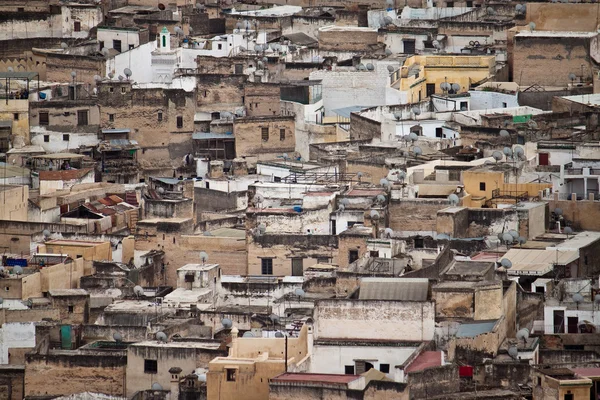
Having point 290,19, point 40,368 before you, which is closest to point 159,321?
point 40,368

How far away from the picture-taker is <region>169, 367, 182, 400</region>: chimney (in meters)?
53.6

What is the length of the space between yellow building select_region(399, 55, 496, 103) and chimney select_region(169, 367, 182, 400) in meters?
28.2

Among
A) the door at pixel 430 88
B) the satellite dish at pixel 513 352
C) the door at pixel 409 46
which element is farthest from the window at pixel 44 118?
the satellite dish at pixel 513 352

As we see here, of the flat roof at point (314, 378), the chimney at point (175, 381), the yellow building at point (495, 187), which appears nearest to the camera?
the flat roof at point (314, 378)

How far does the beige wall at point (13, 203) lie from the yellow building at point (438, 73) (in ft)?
50.3

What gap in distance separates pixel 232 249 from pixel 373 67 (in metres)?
18.2

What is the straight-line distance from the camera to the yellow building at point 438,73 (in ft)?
266

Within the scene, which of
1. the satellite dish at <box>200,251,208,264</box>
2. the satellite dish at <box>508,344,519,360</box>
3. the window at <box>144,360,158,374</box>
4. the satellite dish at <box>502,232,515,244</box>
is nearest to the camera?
the satellite dish at <box>508,344,519,360</box>

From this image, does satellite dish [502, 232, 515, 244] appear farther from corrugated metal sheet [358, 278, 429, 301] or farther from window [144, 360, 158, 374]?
window [144, 360, 158, 374]

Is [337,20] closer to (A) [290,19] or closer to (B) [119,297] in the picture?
(A) [290,19]

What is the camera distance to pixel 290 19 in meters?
90.4

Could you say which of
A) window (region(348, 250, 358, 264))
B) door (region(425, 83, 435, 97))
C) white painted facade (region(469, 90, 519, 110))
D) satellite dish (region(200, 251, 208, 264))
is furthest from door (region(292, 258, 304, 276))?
door (region(425, 83, 435, 97))

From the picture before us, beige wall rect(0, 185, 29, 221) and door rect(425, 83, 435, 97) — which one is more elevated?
door rect(425, 83, 435, 97)

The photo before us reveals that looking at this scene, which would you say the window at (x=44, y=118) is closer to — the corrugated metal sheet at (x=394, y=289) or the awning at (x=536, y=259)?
the awning at (x=536, y=259)
